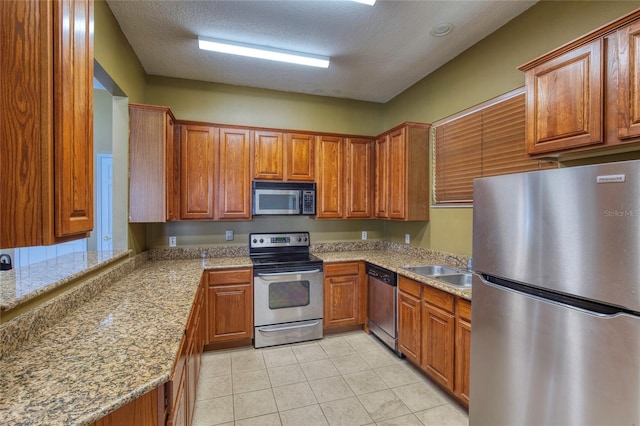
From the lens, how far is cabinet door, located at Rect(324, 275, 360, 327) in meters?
3.40

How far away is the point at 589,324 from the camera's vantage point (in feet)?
4.05

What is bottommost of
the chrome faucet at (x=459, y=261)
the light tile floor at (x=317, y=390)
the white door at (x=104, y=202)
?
the light tile floor at (x=317, y=390)

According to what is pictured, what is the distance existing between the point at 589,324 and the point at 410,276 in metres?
1.46

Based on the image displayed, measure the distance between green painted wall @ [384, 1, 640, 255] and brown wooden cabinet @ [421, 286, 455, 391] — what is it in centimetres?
70

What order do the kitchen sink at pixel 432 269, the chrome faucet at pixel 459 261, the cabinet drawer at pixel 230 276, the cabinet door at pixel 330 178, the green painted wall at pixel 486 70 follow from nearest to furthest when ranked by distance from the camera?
1. the green painted wall at pixel 486 70
2. the chrome faucet at pixel 459 261
3. the kitchen sink at pixel 432 269
4. the cabinet drawer at pixel 230 276
5. the cabinet door at pixel 330 178

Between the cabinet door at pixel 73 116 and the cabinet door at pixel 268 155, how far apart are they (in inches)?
88.6

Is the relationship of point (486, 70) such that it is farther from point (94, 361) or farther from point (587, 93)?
point (94, 361)

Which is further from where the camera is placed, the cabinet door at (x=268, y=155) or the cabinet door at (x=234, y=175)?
the cabinet door at (x=268, y=155)

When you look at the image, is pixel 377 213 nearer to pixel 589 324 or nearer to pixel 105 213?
pixel 589 324

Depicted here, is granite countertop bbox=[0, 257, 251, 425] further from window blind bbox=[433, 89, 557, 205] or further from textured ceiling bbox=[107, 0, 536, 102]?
window blind bbox=[433, 89, 557, 205]

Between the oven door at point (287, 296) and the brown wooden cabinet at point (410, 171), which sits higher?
the brown wooden cabinet at point (410, 171)

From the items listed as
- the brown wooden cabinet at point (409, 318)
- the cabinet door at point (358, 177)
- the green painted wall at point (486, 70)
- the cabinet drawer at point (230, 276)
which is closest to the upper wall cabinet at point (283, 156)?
the cabinet door at point (358, 177)

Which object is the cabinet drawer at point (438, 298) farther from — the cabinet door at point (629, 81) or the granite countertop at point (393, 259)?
the cabinet door at point (629, 81)

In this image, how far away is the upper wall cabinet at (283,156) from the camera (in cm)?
344
